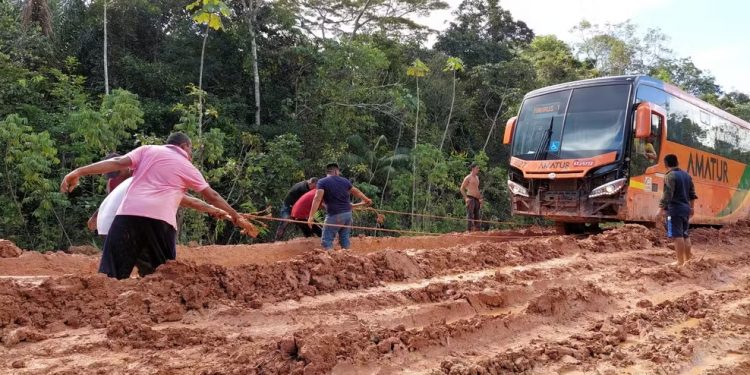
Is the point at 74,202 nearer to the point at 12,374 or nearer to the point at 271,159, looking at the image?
the point at 271,159

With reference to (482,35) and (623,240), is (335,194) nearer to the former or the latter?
(623,240)

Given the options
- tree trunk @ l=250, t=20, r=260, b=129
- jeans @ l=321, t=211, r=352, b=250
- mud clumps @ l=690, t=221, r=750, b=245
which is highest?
tree trunk @ l=250, t=20, r=260, b=129

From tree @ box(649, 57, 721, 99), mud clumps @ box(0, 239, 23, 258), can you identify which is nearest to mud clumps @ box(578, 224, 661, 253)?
mud clumps @ box(0, 239, 23, 258)

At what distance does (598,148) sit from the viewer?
32.9 feet

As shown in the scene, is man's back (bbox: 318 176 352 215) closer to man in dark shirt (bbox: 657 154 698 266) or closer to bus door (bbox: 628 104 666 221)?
man in dark shirt (bbox: 657 154 698 266)

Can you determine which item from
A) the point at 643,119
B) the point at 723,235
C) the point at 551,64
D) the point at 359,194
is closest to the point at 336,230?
the point at 359,194

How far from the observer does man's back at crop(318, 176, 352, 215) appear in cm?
788

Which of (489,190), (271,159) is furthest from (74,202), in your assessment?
(489,190)

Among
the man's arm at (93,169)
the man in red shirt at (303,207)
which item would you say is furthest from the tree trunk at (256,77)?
the man's arm at (93,169)

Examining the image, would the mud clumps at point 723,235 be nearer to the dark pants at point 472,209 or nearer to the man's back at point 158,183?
the dark pants at point 472,209

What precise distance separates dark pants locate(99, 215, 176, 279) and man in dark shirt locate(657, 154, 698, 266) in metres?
6.62

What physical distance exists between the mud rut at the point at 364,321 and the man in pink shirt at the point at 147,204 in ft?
0.80

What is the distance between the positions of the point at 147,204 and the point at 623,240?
7675 millimetres

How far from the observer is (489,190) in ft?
62.5
